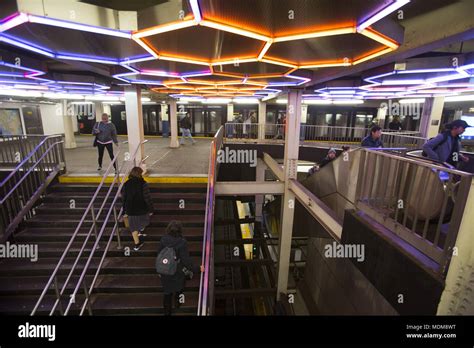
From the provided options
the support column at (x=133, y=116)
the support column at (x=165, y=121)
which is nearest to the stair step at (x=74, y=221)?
the support column at (x=133, y=116)

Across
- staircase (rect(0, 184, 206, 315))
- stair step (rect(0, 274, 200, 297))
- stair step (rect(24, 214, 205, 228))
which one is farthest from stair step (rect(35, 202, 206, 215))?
stair step (rect(0, 274, 200, 297))

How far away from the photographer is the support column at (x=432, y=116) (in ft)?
34.2

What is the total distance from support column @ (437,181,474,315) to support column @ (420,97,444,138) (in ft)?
38.2

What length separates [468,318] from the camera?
1.82 m

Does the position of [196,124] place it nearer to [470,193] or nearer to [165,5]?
Answer: [165,5]

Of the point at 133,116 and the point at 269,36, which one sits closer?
the point at 269,36

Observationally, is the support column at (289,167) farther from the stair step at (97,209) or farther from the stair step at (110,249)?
the stair step at (110,249)

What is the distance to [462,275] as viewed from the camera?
1.80m

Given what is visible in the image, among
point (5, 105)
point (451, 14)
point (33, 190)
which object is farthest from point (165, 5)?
point (5, 105)

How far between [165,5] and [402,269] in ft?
12.2

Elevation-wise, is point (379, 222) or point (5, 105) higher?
Answer: point (5, 105)

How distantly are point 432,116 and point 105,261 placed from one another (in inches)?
559

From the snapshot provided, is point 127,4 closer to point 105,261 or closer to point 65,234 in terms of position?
point 105,261

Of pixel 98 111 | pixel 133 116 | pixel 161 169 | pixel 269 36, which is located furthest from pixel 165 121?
pixel 269 36
